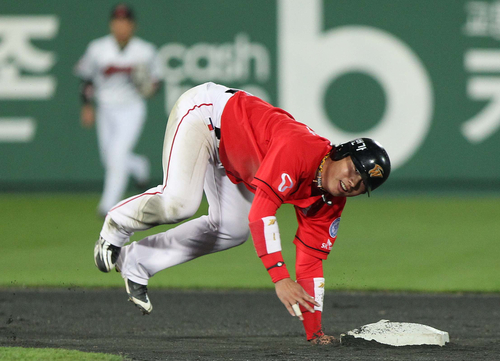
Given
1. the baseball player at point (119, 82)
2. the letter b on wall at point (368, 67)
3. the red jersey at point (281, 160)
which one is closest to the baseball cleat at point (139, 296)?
the red jersey at point (281, 160)

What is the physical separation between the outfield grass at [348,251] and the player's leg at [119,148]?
42 centimetres

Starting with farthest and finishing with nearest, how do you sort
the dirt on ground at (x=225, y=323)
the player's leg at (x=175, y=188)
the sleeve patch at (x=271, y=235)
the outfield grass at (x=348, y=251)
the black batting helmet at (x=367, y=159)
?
the outfield grass at (x=348, y=251) < the player's leg at (x=175, y=188) < the dirt on ground at (x=225, y=323) < the black batting helmet at (x=367, y=159) < the sleeve patch at (x=271, y=235)

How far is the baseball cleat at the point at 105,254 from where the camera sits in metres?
4.95

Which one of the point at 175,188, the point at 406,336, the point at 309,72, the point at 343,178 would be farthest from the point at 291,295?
the point at 309,72

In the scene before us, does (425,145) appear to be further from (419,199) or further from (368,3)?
(368,3)

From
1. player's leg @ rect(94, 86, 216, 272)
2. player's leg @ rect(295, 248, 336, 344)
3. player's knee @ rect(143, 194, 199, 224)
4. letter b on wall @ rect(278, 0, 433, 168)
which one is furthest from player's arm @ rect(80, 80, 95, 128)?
player's leg @ rect(295, 248, 336, 344)

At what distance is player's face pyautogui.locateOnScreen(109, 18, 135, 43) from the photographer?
432 inches

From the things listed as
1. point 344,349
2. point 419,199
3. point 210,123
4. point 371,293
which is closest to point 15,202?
point 419,199

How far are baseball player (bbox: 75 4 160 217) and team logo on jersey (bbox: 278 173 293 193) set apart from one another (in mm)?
6833

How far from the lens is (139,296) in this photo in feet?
16.8

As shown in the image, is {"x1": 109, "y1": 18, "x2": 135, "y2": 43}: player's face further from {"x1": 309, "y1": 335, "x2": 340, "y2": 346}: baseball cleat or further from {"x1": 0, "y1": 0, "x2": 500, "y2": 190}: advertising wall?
{"x1": 309, "y1": 335, "x2": 340, "y2": 346}: baseball cleat

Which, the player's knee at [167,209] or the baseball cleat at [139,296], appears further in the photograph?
the baseball cleat at [139,296]

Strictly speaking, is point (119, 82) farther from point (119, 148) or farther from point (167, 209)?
point (167, 209)

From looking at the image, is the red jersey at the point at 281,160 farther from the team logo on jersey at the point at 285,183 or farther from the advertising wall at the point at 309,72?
the advertising wall at the point at 309,72
